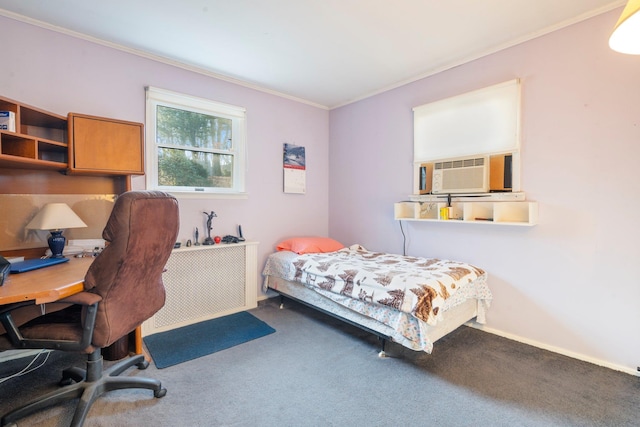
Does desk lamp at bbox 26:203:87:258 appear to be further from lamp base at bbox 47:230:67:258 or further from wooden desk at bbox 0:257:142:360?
wooden desk at bbox 0:257:142:360

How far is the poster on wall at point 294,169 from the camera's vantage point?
12.8ft

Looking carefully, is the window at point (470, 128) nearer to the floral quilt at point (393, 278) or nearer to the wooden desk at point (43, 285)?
the floral quilt at point (393, 278)

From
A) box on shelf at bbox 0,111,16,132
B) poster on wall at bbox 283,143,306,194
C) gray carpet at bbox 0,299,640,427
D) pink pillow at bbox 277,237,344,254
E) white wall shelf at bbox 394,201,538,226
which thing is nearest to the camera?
gray carpet at bbox 0,299,640,427

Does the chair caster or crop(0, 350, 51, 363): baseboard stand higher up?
crop(0, 350, 51, 363): baseboard

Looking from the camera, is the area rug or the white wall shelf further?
the white wall shelf

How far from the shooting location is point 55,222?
208 cm

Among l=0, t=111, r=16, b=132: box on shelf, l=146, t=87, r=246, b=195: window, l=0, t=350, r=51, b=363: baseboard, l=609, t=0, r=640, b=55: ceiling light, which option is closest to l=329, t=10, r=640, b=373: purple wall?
l=609, t=0, r=640, b=55: ceiling light

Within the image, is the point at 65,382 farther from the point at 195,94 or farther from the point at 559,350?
the point at 559,350

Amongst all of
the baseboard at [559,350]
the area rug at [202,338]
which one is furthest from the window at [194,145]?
the baseboard at [559,350]

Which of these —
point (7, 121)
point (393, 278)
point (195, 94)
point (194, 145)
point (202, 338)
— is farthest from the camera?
point (194, 145)

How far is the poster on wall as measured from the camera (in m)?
3.92

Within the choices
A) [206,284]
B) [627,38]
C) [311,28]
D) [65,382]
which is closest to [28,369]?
[65,382]

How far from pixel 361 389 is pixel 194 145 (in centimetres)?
283

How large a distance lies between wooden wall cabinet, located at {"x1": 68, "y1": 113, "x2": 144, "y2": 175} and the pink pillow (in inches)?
68.6
